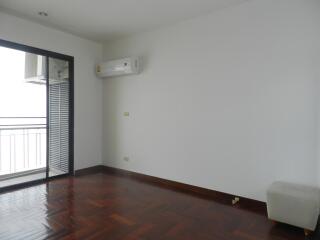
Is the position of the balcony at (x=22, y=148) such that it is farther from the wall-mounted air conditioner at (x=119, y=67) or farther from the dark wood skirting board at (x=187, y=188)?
the wall-mounted air conditioner at (x=119, y=67)

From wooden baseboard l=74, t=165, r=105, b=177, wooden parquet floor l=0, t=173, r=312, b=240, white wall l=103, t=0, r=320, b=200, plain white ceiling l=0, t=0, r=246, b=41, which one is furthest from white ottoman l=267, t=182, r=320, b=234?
wooden baseboard l=74, t=165, r=105, b=177

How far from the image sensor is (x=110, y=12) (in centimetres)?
312

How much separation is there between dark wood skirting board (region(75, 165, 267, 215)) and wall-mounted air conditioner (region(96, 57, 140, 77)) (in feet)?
5.97

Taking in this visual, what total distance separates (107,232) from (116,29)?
309 centimetres

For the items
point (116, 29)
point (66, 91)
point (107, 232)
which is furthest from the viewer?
point (66, 91)

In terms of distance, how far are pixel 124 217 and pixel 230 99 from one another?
196 centimetres

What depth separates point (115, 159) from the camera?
435 cm

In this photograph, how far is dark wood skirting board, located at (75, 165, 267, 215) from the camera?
109 inches

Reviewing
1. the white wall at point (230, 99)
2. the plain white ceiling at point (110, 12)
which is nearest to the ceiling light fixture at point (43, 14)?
the plain white ceiling at point (110, 12)

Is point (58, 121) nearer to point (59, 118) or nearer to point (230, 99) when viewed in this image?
point (59, 118)

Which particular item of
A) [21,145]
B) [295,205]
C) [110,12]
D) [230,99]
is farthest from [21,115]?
[295,205]

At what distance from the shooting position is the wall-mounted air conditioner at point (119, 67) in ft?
12.4

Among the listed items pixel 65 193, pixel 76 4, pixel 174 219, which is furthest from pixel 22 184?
pixel 76 4

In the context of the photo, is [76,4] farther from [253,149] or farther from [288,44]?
[253,149]
